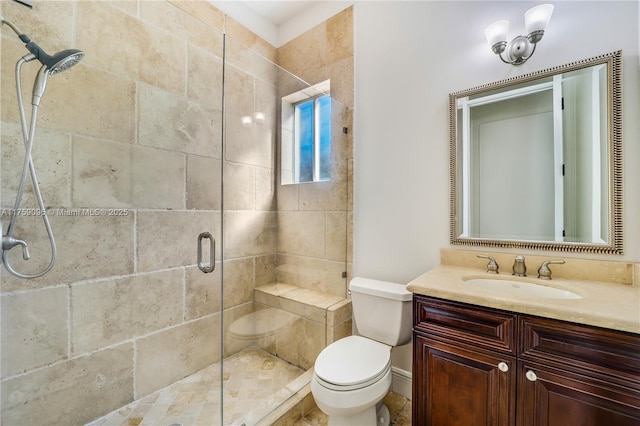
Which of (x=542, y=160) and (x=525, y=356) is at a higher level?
(x=542, y=160)

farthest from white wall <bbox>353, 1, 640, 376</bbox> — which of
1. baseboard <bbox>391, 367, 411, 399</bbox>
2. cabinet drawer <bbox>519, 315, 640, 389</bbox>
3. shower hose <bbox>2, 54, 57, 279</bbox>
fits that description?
shower hose <bbox>2, 54, 57, 279</bbox>

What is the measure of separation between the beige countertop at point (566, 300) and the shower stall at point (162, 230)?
890 millimetres

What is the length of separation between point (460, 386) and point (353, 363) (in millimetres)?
492

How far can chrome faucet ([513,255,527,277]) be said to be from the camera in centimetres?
140

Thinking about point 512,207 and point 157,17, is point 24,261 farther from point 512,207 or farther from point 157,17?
point 512,207

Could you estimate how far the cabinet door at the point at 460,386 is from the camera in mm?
1062

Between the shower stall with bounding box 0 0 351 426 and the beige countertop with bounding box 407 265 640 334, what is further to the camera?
the shower stall with bounding box 0 0 351 426

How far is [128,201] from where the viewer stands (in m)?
1.63

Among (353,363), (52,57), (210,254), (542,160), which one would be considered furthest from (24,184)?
(542,160)

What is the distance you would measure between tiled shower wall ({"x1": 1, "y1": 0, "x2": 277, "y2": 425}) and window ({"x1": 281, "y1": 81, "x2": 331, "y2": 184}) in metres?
0.18

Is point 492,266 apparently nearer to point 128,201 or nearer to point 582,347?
point 582,347

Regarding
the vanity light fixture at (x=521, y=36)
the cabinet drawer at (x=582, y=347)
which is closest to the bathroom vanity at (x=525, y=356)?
the cabinet drawer at (x=582, y=347)

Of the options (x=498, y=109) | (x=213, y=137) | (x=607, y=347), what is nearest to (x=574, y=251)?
(x=607, y=347)

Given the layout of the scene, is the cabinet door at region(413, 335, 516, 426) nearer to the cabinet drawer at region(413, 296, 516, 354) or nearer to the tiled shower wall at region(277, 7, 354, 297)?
the cabinet drawer at region(413, 296, 516, 354)
